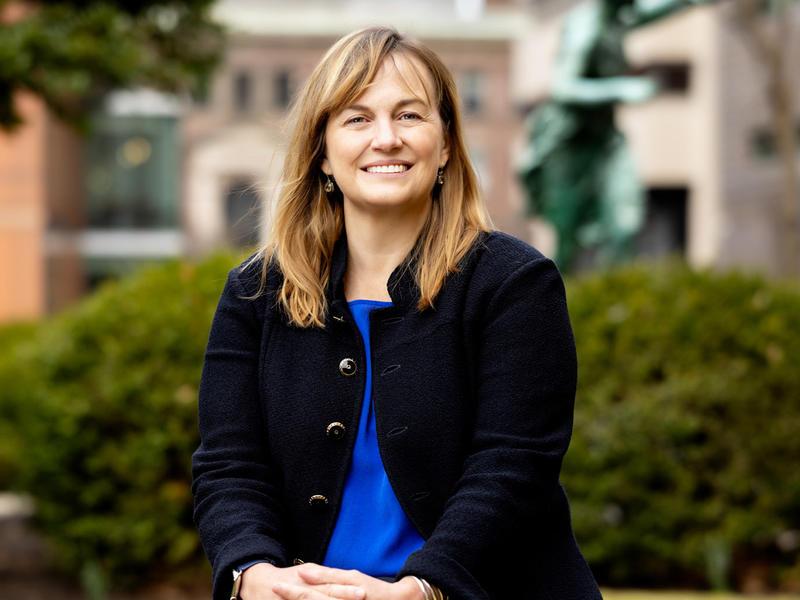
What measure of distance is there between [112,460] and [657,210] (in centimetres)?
3034

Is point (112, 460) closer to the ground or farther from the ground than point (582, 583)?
closer to the ground

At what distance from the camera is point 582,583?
2396 mm

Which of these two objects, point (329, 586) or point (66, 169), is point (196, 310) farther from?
point (66, 169)

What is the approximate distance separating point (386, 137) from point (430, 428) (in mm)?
542

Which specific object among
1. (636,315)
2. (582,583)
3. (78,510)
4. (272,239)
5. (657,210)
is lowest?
(657,210)

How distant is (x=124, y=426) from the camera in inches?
279

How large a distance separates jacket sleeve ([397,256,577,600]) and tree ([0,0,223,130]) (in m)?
7.02

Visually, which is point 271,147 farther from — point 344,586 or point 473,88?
point 344,586

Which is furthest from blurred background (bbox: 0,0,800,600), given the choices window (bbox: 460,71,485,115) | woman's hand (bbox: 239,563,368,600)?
window (bbox: 460,71,485,115)

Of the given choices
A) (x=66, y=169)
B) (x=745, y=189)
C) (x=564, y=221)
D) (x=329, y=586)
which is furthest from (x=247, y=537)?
(x=66, y=169)

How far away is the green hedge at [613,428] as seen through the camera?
682 centimetres

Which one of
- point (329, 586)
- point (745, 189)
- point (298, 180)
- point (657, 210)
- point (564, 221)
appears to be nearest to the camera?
point (329, 586)

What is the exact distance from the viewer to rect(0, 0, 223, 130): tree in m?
8.93

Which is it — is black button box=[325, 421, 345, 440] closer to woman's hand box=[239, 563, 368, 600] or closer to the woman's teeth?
woman's hand box=[239, 563, 368, 600]
